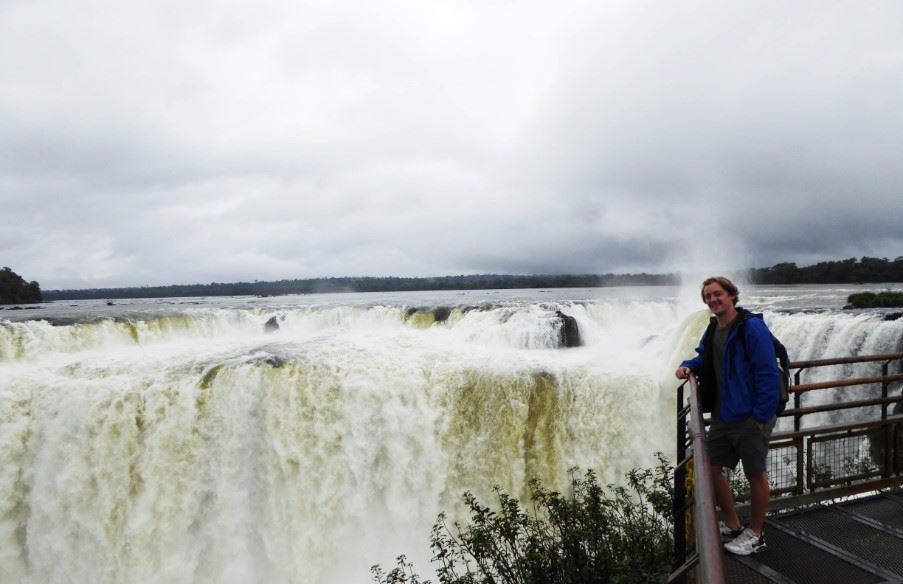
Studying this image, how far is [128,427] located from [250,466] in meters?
2.80

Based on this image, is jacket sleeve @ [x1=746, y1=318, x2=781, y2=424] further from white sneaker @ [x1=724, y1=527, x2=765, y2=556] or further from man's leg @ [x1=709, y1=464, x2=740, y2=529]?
white sneaker @ [x1=724, y1=527, x2=765, y2=556]

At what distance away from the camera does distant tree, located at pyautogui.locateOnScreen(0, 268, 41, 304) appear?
58.4 m

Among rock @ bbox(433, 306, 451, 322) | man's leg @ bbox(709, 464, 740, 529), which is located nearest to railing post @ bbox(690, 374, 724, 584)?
man's leg @ bbox(709, 464, 740, 529)

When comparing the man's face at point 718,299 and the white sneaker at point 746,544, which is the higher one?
the man's face at point 718,299

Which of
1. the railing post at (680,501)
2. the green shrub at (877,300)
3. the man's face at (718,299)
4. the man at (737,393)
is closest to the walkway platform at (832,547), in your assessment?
the man at (737,393)

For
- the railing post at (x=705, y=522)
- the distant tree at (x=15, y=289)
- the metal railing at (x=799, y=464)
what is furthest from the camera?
the distant tree at (x=15, y=289)

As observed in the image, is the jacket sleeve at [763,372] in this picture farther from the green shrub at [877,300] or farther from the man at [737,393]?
the green shrub at [877,300]

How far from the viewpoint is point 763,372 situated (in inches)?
128

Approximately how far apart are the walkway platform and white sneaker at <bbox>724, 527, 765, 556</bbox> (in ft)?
0.14

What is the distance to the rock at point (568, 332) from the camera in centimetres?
1920

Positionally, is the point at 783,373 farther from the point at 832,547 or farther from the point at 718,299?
the point at 832,547

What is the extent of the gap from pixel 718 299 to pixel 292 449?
1050 centimetres

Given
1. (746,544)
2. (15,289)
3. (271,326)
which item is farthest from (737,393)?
(15,289)

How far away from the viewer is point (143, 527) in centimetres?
1088
